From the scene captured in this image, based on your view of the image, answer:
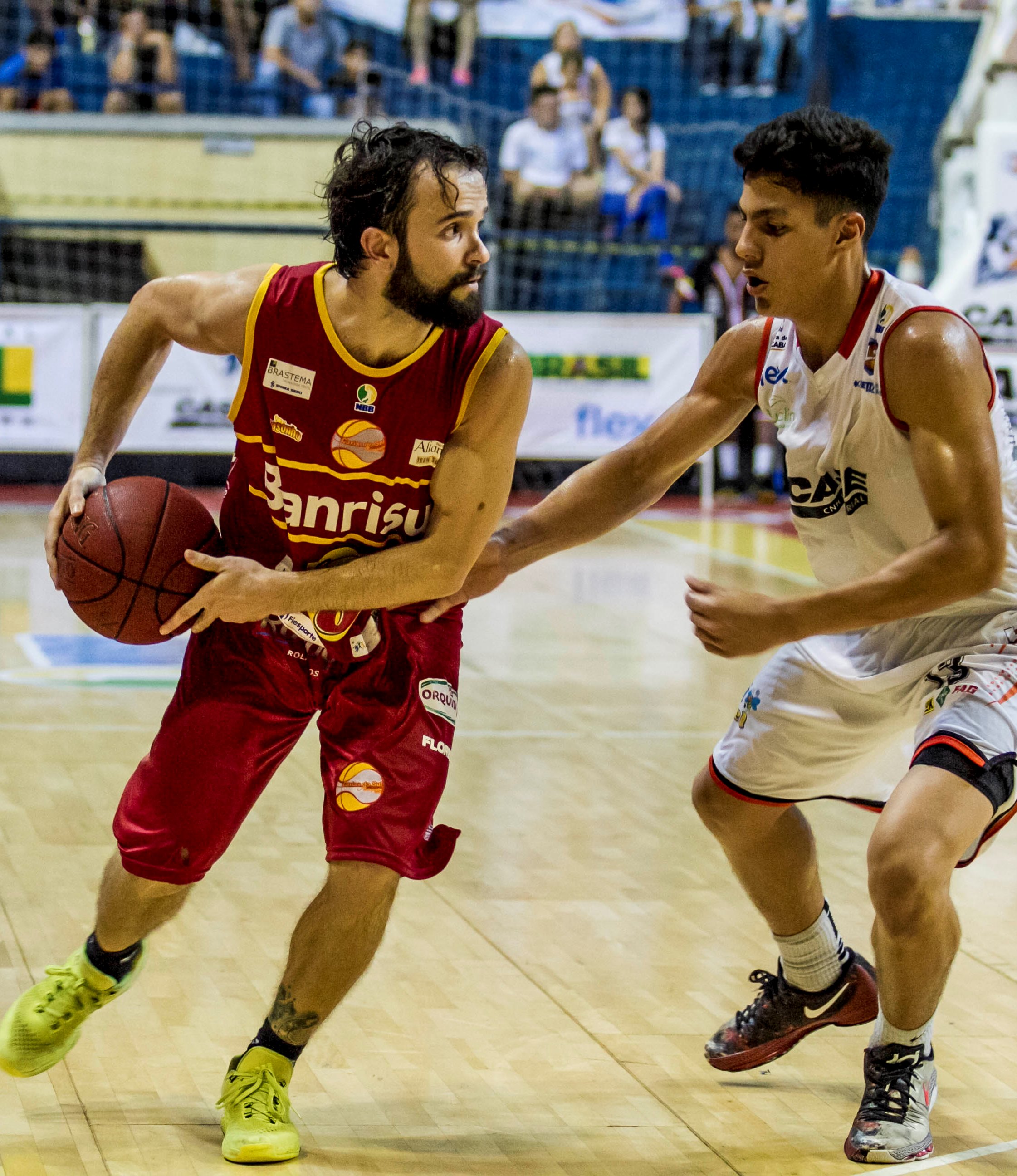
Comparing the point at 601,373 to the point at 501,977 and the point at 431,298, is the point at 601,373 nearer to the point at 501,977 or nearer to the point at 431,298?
the point at 501,977

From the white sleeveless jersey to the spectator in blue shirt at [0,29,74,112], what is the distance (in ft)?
39.0

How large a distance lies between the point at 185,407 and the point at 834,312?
31.0 feet

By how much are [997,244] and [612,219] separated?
12.5 ft

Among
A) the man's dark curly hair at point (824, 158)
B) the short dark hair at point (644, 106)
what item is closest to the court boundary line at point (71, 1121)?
the man's dark curly hair at point (824, 158)

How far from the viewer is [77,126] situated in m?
13.6

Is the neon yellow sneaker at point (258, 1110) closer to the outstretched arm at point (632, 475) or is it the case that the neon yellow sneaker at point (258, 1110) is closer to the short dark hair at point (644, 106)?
the outstretched arm at point (632, 475)

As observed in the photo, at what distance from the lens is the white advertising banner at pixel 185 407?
1195 cm

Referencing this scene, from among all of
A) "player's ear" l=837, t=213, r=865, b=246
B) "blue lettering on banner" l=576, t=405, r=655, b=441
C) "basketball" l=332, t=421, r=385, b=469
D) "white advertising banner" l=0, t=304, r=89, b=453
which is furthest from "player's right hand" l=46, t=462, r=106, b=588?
"blue lettering on banner" l=576, t=405, r=655, b=441

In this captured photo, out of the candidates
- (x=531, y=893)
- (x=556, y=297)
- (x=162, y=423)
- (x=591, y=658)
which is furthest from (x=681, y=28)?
(x=531, y=893)

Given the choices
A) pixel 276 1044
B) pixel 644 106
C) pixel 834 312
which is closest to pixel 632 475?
pixel 834 312

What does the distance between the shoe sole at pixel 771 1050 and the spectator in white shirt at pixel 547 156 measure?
11.6 m

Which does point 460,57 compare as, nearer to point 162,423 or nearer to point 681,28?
point 681,28

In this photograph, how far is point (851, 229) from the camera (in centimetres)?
310

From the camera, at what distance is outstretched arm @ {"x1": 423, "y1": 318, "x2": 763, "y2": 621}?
348cm
